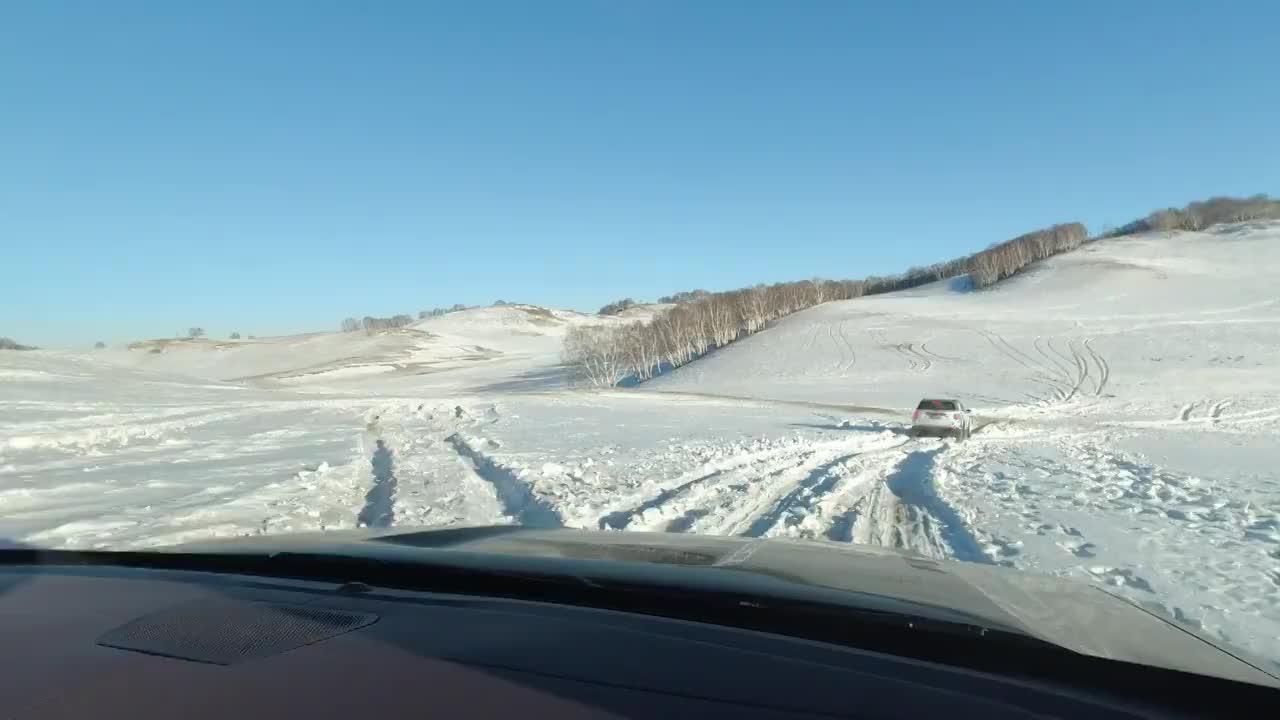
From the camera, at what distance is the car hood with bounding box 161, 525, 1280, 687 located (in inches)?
108

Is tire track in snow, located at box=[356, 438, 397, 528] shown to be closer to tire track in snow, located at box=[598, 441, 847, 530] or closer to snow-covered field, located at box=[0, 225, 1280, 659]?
snow-covered field, located at box=[0, 225, 1280, 659]

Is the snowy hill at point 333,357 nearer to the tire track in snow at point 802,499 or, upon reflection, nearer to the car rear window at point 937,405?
the car rear window at point 937,405

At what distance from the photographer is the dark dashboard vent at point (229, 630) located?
8.52 ft

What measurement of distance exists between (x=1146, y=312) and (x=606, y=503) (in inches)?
3029

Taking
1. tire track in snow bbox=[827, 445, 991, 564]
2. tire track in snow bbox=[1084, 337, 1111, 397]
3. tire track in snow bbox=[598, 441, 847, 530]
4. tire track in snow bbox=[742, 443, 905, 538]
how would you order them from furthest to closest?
tire track in snow bbox=[1084, 337, 1111, 397]
tire track in snow bbox=[598, 441, 847, 530]
tire track in snow bbox=[742, 443, 905, 538]
tire track in snow bbox=[827, 445, 991, 564]

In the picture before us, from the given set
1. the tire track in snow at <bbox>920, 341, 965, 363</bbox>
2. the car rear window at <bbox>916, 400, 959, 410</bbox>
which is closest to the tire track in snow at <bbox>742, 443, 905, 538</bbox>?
the car rear window at <bbox>916, 400, 959, 410</bbox>

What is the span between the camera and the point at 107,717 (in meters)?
2.10

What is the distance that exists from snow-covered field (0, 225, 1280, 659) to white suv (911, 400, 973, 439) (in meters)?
0.93

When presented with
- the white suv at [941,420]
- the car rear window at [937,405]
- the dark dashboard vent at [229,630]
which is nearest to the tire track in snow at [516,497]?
the dark dashboard vent at [229,630]

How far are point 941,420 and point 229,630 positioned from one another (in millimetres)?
21069

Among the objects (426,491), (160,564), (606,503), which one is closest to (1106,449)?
(606,503)

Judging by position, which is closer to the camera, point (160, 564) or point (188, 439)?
point (160, 564)

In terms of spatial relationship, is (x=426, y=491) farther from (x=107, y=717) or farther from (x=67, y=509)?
(x=107, y=717)

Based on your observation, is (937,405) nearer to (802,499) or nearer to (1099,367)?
(802,499)
